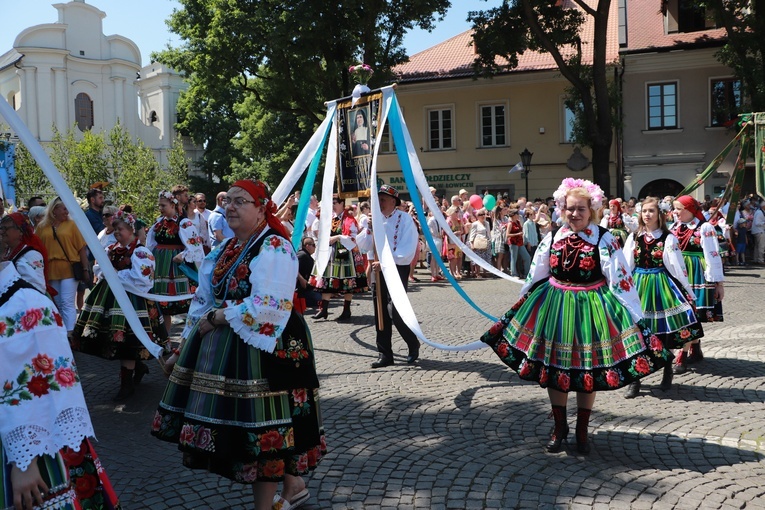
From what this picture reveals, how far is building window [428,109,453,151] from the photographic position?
32219 mm

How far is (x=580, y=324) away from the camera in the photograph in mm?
4969

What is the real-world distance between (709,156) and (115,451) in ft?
91.2

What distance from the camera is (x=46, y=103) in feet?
147

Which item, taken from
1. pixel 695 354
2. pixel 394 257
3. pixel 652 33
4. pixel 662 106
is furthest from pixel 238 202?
pixel 652 33

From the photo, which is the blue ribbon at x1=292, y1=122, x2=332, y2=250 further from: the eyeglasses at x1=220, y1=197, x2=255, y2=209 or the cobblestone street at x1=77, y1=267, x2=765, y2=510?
the eyeglasses at x1=220, y1=197, x2=255, y2=209

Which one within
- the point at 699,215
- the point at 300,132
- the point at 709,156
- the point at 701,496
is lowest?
the point at 701,496

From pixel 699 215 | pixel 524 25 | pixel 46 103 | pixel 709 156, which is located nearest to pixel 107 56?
pixel 46 103

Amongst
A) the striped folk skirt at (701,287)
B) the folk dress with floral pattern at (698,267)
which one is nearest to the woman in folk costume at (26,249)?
the folk dress with floral pattern at (698,267)

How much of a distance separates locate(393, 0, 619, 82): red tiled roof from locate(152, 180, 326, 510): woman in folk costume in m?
27.4

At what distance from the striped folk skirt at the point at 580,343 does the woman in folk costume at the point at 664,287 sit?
1.86m

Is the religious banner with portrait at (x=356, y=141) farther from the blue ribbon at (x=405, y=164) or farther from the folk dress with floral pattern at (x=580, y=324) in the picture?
the folk dress with floral pattern at (x=580, y=324)

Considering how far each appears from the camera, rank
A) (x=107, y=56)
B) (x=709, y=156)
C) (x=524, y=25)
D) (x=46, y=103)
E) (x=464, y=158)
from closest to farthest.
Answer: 1. (x=524, y=25)
2. (x=709, y=156)
3. (x=464, y=158)
4. (x=46, y=103)
5. (x=107, y=56)

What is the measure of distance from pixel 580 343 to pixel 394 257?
337cm

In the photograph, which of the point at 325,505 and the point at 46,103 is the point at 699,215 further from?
the point at 46,103
